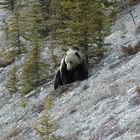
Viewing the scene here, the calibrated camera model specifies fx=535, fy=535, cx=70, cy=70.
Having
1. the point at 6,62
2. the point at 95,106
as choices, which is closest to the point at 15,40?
the point at 6,62

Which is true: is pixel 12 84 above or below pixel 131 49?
below

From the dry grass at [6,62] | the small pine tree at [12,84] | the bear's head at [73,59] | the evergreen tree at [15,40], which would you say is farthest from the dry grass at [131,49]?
the evergreen tree at [15,40]

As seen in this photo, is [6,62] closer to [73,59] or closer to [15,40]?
[15,40]

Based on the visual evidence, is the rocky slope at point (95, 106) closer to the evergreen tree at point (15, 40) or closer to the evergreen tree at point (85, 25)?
the evergreen tree at point (85, 25)

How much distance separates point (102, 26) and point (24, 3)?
74.1 feet

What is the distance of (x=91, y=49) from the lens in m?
20.9

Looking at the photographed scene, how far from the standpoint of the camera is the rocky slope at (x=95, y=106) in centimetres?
1243

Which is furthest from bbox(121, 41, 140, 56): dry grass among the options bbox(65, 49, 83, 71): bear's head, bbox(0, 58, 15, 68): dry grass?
bbox(0, 58, 15, 68): dry grass

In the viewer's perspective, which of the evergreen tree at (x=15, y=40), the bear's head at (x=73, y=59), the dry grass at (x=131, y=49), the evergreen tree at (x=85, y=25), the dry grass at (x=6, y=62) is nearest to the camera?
the bear's head at (x=73, y=59)

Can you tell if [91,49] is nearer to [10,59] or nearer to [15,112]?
[15,112]

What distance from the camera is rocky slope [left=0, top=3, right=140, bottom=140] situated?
40.8 ft

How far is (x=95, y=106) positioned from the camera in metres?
14.7

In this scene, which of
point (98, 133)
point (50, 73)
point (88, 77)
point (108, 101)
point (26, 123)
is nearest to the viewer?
Result: point (98, 133)

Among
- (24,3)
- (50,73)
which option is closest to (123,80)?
(50,73)
